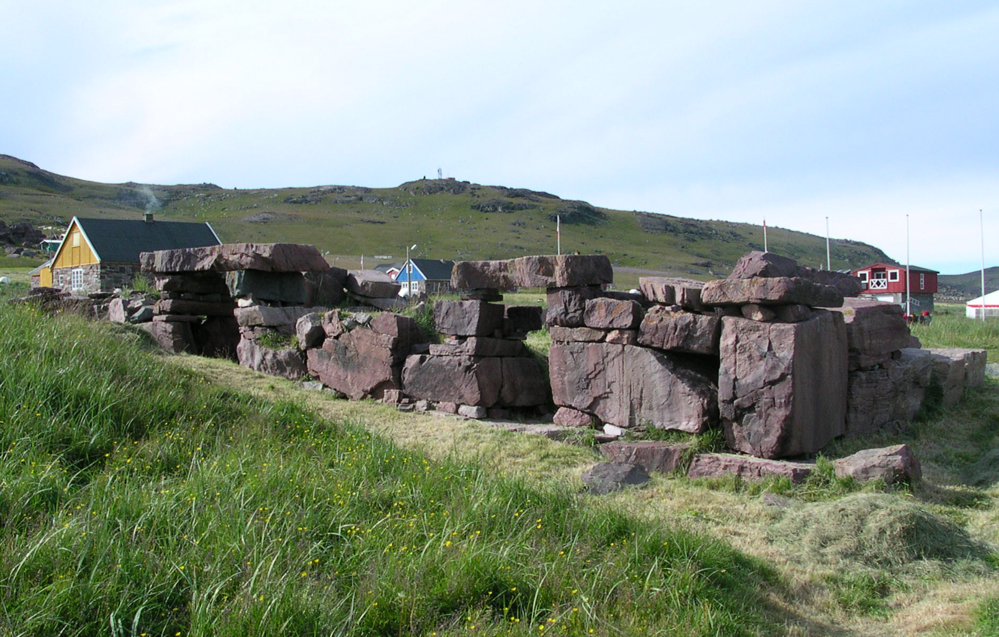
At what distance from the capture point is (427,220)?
10931 cm

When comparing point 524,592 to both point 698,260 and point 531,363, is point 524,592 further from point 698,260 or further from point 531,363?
point 698,260

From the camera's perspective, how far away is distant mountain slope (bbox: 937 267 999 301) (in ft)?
287

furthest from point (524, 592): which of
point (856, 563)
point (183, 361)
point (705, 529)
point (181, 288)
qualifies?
point (181, 288)

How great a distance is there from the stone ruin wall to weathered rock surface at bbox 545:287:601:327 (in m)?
0.02

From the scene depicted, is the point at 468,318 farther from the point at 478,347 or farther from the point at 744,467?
the point at 744,467

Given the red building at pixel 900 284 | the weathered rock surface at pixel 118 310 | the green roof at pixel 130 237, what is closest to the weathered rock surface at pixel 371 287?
the weathered rock surface at pixel 118 310

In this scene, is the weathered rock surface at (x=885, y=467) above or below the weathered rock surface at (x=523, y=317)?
below

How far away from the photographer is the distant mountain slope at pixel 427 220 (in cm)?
8562

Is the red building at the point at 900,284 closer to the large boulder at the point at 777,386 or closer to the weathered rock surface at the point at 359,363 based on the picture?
the large boulder at the point at 777,386

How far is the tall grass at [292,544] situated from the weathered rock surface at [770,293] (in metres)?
3.52

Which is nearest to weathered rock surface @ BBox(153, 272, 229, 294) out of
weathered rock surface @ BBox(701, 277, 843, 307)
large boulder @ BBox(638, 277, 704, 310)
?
large boulder @ BBox(638, 277, 704, 310)

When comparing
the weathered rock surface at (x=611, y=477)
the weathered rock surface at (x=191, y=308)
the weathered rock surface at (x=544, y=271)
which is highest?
the weathered rock surface at (x=544, y=271)

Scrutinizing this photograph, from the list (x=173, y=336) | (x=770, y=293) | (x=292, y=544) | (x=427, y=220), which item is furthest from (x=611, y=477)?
(x=427, y=220)

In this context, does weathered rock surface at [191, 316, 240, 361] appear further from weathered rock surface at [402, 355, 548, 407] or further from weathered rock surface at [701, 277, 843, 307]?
weathered rock surface at [701, 277, 843, 307]
